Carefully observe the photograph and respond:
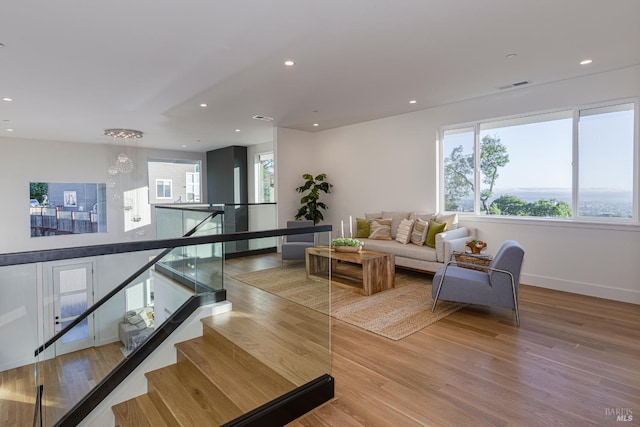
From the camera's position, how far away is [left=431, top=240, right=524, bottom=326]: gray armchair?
10.7ft

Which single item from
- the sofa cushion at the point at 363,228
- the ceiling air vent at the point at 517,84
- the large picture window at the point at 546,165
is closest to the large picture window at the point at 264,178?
the sofa cushion at the point at 363,228

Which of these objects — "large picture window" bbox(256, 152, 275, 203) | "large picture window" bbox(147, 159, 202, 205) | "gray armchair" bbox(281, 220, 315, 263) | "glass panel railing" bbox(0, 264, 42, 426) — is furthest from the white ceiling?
"large picture window" bbox(147, 159, 202, 205)

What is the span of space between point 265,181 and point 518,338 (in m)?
7.23

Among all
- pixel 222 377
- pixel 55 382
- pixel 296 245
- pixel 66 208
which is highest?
pixel 66 208

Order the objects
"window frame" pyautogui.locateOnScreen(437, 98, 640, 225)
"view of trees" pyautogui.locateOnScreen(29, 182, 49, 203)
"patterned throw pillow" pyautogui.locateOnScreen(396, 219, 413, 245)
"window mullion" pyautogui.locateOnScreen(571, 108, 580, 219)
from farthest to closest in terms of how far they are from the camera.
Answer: "view of trees" pyautogui.locateOnScreen(29, 182, 49, 203)
"patterned throw pillow" pyautogui.locateOnScreen(396, 219, 413, 245)
"window mullion" pyautogui.locateOnScreen(571, 108, 580, 219)
"window frame" pyautogui.locateOnScreen(437, 98, 640, 225)

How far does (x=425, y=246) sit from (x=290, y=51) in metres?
3.34

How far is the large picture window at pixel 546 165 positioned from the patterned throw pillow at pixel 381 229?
3.41 feet

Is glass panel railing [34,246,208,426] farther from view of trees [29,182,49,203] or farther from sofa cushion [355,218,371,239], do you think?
view of trees [29,182,49,203]

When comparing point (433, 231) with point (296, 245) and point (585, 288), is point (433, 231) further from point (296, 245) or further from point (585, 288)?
point (296, 245)

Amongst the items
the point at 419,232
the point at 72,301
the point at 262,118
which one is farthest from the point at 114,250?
the point at 262,118

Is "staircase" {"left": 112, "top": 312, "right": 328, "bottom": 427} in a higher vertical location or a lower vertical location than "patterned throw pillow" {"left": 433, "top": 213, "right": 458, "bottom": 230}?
lower

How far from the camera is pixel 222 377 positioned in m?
2.11

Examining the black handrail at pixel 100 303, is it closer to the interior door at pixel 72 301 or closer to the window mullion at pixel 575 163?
the interior door at pixel 72 301

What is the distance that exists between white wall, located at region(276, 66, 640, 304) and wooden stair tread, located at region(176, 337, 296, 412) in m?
4.14
